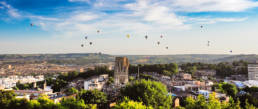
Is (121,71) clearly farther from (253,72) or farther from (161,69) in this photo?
(253,72)

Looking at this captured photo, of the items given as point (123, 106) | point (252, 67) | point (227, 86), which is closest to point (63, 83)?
point (227, 86)

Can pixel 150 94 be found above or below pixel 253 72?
above

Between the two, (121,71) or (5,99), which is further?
(121,71)

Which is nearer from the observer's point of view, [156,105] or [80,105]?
[80,105]

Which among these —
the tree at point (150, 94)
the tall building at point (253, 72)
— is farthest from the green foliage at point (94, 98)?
the tall building at point (253, 72)

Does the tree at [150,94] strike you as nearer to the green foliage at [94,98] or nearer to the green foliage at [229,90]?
the green foliage at [94,98]

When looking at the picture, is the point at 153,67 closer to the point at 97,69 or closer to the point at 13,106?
the point at 97,69

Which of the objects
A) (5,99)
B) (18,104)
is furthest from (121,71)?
(18,104)


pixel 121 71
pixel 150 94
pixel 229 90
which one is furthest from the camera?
pixel 121 71
